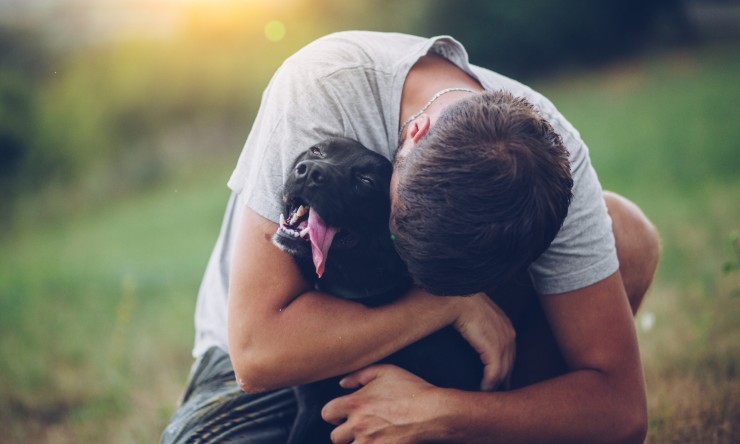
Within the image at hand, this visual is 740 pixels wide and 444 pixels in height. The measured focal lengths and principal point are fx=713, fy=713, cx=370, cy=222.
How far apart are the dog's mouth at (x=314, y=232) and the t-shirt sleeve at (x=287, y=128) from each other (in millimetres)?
68

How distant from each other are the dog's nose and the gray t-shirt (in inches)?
2.3

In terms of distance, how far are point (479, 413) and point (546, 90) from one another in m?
15.7

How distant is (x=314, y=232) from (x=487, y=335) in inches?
24.6

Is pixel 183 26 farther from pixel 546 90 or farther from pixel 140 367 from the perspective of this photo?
pixel 140 367

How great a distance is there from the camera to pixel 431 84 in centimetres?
219

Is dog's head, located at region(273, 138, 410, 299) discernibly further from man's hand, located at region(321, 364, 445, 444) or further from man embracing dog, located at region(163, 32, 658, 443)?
man's hand, located at region(321, 364, 445, 444)

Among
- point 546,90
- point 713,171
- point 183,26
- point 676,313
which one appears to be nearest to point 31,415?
point 676,313

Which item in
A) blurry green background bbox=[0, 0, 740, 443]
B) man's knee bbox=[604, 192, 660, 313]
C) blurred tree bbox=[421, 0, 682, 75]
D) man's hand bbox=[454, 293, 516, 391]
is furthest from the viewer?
blurred tree bbox=[421, 0, 682, 75]

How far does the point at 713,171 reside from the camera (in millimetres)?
7293

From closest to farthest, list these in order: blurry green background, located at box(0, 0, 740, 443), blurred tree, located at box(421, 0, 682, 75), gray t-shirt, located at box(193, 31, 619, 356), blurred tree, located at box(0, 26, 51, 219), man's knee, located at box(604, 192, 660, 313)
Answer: gray t-shirt, located at box(193, 31, 619, 356) < man's knee, located at box(604, 192, 660, 313) < blurry green background, located at box(0, 0, 740, 443) < blurred tree, located at box(0, 26, 51, 219) < blurred tree, located at box(421, 0, 682, 75)

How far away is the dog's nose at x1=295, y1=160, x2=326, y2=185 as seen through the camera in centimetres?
207

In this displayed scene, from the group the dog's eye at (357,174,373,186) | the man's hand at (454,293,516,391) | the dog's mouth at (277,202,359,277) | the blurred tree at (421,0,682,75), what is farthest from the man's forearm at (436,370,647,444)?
the blurred tree at (421,0,682,75)

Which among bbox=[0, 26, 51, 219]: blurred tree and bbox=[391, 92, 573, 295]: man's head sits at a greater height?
bbox=[391, 92, 573, 295]: man's head

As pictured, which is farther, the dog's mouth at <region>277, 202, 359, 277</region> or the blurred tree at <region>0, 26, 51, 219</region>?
the blurred tree at <region>0, 26, 51, 219</region>
